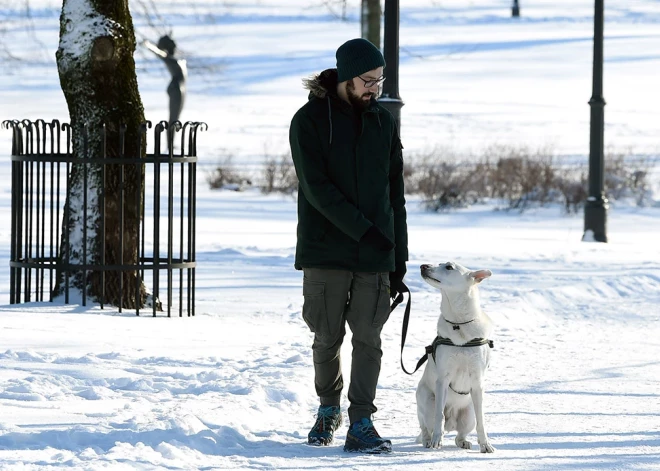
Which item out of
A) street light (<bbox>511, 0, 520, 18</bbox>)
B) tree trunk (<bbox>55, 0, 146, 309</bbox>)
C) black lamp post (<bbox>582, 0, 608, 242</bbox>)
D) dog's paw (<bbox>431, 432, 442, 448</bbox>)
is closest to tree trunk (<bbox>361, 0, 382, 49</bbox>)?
black lamp post (<bbox>582, 0, 608, 242</bbox>)

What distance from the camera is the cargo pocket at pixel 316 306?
6.17 metres

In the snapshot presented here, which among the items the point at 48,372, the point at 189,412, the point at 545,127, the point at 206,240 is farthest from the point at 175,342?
the point at 545,127

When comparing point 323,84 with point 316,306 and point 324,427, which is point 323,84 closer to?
point 316,306

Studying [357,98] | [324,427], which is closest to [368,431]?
[324,427]

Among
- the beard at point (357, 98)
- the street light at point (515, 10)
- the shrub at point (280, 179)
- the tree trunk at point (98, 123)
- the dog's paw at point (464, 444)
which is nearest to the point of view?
the beard at point (357, 98)

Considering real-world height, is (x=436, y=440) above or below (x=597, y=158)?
below

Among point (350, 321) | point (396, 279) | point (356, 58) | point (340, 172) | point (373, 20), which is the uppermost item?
point (373, 20)

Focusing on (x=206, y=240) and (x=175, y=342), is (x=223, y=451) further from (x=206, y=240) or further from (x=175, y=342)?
(x=206, y=240)

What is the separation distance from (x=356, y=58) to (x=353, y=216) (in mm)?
757

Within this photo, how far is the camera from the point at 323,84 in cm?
621

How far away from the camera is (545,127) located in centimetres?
4019

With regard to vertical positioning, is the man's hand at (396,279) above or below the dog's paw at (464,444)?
above

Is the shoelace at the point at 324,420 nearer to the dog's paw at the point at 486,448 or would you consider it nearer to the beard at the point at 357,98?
the dog's paw at the point at 486,448

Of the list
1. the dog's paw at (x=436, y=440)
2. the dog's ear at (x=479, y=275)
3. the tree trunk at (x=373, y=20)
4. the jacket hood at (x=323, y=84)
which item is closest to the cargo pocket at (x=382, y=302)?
the dog's ear at (x=479, y=275)
